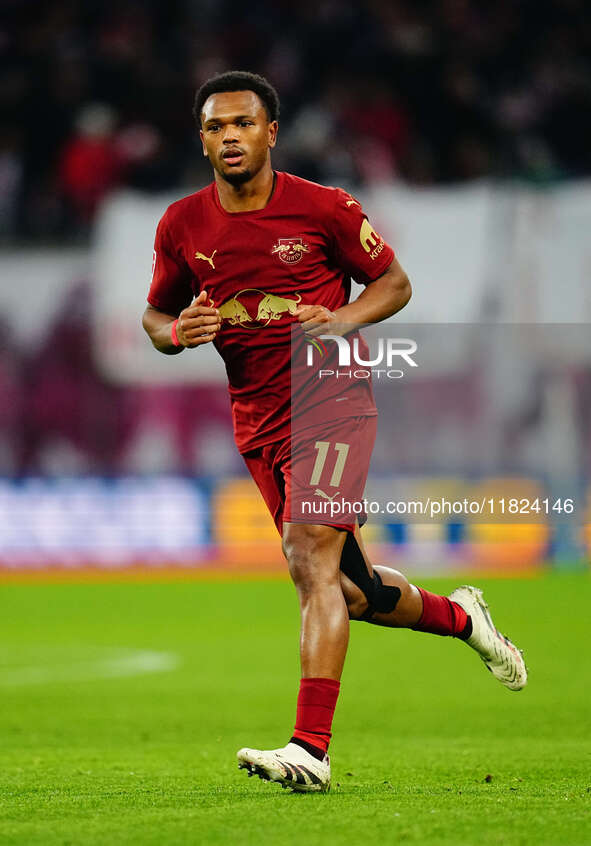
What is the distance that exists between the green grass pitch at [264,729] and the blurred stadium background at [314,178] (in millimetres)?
2000

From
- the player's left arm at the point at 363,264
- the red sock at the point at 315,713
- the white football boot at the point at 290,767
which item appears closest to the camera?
the white football boot at the point at 290,767

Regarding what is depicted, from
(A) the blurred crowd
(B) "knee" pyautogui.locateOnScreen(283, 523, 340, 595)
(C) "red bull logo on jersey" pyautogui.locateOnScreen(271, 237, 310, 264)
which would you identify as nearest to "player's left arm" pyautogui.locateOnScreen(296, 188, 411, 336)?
(C) "red bull logo on jersey" pyautogui.locateOnScreen(271, 237, 310, 264)

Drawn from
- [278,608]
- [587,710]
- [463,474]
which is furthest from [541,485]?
[587,710]

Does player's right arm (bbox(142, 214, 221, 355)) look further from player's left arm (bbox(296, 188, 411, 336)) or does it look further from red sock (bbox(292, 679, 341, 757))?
red sock (bbox(292, 679, 341, 757))

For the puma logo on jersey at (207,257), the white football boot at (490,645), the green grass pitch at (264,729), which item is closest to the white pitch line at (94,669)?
the green grass pitch at (264,729)

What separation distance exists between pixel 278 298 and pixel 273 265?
0.11 m

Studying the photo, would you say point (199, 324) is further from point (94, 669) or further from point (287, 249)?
point (94, 669)

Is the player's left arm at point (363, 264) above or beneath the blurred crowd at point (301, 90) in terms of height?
beneath

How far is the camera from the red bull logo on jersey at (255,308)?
434 centimetres

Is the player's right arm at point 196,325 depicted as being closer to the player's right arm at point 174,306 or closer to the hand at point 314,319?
the player's right arm at point 174,306

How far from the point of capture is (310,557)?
414 centimetres

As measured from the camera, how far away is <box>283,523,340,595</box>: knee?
414 centimetres

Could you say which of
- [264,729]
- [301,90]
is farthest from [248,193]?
[301,90]

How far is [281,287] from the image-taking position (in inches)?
170
